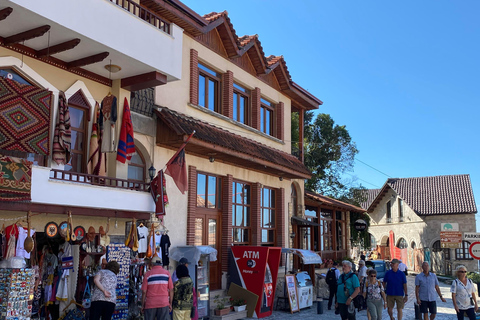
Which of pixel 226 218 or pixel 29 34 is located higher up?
pixel 29 34

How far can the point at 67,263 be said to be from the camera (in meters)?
10.5

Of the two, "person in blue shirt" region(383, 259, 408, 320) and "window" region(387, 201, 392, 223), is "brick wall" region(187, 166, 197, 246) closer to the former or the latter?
"person in blue shirt" region(383, 259, 408, 320)

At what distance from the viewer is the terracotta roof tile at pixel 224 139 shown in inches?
521

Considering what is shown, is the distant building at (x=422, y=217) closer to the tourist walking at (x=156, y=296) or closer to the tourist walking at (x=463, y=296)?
the tourist walking at (x=463, y=296)

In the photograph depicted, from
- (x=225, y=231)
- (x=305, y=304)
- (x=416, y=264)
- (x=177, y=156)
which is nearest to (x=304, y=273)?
(x=305, y=304)

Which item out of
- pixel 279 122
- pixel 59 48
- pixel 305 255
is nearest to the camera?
pixel 59 48

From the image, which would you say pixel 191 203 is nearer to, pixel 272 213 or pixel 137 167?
pixel 137 167

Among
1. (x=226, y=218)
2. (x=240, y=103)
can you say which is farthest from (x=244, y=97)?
(x=226, y=218)

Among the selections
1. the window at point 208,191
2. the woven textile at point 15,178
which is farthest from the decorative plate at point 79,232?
the window at point 208,191

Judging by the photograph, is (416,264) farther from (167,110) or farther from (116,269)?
(116,269)

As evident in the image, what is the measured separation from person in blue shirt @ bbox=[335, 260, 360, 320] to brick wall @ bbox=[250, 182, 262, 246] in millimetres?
7184

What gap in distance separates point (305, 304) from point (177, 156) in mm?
7775

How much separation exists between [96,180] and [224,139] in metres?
5.24

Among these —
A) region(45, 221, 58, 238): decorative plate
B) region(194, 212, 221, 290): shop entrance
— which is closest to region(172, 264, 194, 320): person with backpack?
region(45, 221, 58, 238): decorative plate
